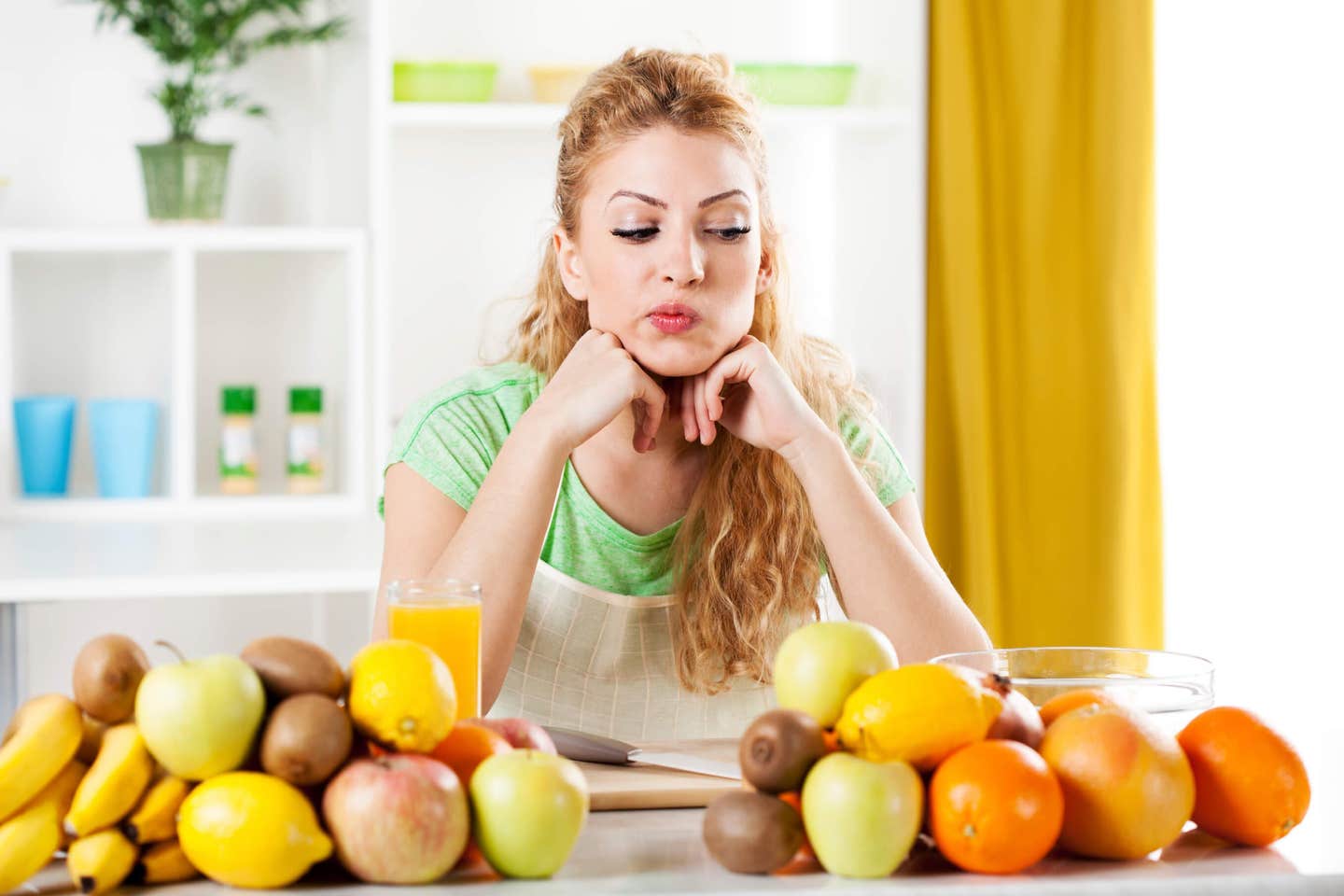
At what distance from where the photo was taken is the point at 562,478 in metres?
1.67

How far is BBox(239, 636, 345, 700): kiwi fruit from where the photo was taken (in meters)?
0.80

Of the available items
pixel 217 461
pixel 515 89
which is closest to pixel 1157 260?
pixel 515 89

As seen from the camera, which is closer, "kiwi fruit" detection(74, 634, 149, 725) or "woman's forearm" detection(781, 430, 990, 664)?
"kiwi fruit" detection(74, 634, 149, 725)

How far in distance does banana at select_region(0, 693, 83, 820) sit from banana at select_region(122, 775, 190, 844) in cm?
5

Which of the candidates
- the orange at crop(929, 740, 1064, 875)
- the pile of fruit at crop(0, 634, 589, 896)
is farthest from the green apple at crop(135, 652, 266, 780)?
the orange at crop(929, 740, 1064, 875)

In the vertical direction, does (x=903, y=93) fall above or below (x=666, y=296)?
above

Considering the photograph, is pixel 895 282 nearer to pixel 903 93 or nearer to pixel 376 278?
pixel 903 93

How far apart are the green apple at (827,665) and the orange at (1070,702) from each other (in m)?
0.13

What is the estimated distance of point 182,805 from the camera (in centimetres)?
77

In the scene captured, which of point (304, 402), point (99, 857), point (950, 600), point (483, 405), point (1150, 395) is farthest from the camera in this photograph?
point (304, 402)

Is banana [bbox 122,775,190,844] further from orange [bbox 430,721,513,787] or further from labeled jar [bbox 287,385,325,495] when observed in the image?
labeled jar [bbox 287,385,325,495]

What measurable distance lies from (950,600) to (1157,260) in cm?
136

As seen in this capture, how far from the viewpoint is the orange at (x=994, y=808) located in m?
0.78

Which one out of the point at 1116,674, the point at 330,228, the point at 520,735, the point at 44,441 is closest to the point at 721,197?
the point at 1116,674
